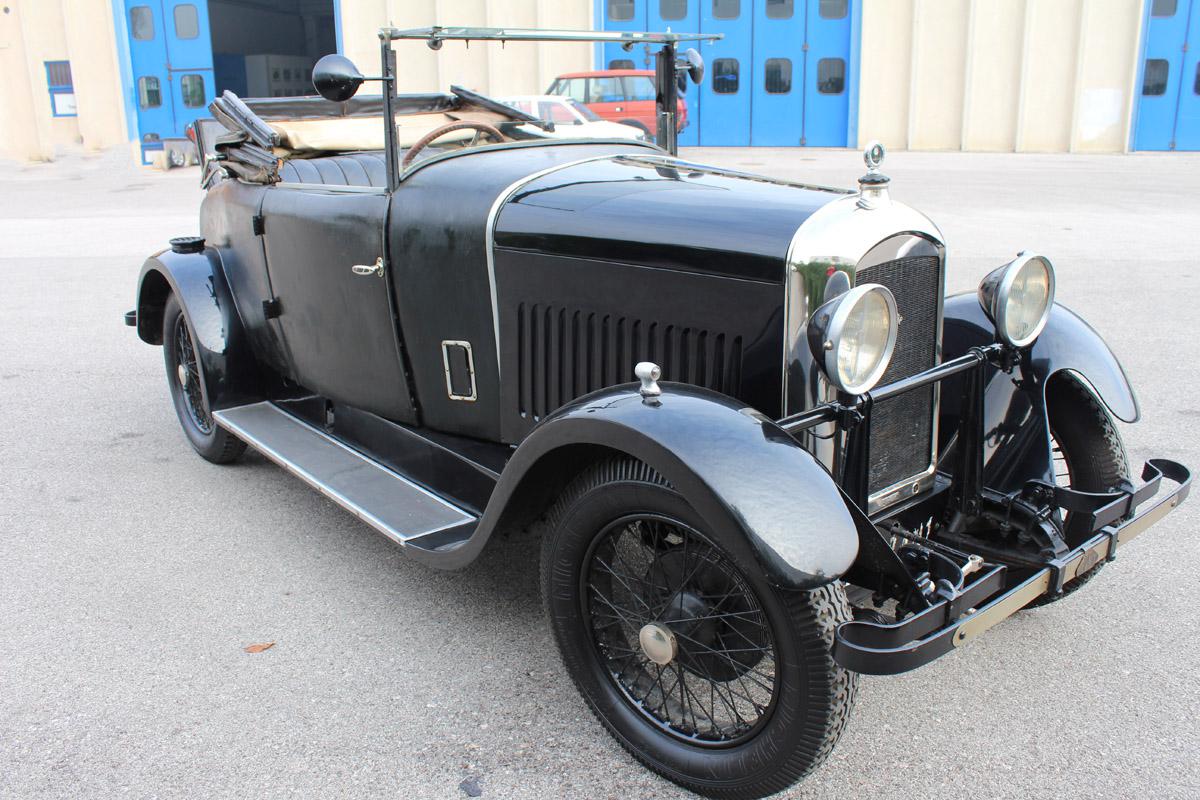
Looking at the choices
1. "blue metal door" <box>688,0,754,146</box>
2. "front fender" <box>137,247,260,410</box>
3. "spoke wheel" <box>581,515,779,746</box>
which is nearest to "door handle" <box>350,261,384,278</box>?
"front fender" <box>137,247,260,410</box>

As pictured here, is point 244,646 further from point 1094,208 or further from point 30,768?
point 1094,208

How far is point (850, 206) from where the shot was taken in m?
2.30

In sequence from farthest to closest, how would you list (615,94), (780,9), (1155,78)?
(780,9), (1155,78), (615,94)

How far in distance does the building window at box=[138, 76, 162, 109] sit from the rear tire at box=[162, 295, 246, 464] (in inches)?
685

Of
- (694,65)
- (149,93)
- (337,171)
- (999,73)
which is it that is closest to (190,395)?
(337,171)

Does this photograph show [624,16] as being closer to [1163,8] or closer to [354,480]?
[1163,8]

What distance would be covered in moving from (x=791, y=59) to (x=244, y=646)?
1865 centimetres

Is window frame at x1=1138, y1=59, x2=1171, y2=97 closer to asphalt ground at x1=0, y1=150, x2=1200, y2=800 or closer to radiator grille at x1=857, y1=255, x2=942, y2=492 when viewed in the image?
asphalt ground at x1=0, y1=150, x2=1200, y2=800

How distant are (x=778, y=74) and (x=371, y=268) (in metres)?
17.9

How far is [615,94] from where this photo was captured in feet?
57.9

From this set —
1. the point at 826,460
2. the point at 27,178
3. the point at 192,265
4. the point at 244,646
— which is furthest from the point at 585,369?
the point at 27,178

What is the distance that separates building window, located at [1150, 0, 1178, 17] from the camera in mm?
17719

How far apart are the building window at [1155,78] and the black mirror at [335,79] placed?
1931cm

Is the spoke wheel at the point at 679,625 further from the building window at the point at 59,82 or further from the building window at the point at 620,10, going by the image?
the building window at the point at 59,82
